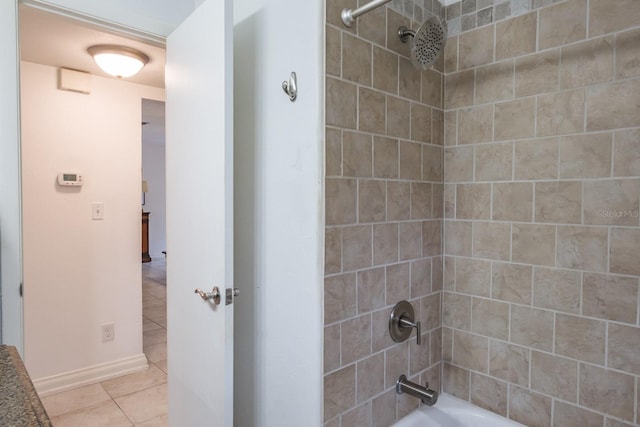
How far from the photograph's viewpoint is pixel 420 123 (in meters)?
1.53

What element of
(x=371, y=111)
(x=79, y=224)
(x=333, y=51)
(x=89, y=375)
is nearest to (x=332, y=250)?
(x=371, y=111)

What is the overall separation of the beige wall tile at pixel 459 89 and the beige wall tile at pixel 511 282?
0.69m

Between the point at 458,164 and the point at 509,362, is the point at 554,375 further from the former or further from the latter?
the point at 458,164

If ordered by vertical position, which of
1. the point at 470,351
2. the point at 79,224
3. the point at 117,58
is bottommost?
the point at 470,351

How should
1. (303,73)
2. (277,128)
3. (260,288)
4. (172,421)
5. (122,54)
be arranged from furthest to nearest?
1. (122,54)
2. (172,421)
3. (260,288)
4. (277,128)
5. (303,73)

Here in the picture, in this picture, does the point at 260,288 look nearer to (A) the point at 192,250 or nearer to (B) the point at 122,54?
(A) the point at 192,250

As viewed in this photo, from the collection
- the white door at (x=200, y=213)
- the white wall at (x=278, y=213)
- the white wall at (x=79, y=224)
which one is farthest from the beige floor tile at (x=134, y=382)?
the white wall at (x=278, y=213)

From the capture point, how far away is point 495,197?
Result: 5.01ft

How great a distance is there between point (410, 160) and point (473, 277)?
1.87 ft

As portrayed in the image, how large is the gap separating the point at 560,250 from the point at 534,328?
12.3 inches

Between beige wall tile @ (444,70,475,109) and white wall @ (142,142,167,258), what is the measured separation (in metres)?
6.59

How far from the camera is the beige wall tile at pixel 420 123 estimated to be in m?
1.50

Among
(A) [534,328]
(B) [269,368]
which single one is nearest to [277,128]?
(B) [269,368]

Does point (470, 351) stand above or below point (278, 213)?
below
